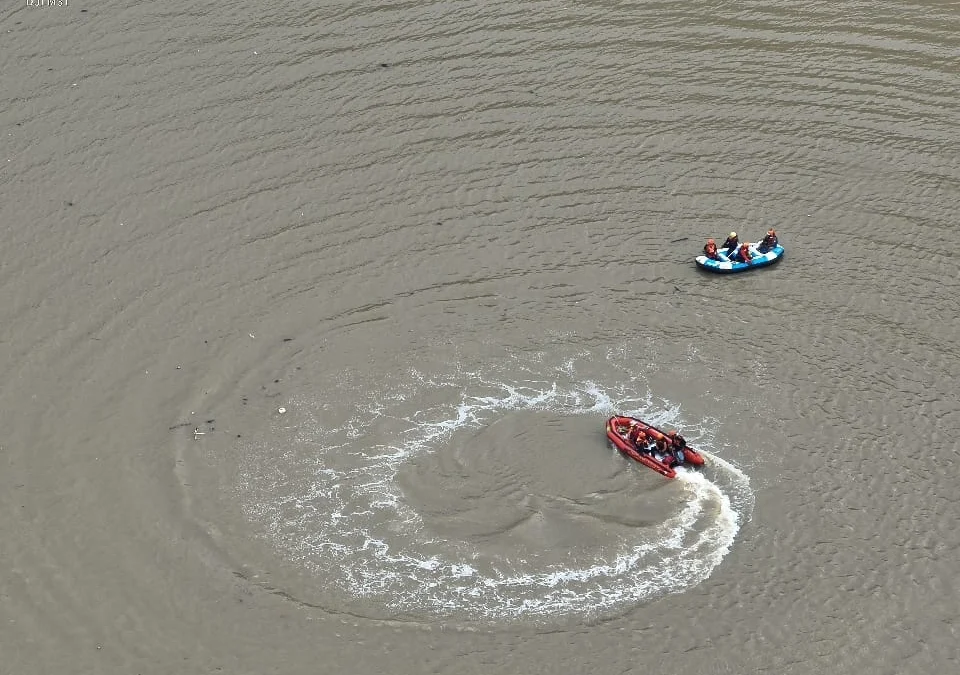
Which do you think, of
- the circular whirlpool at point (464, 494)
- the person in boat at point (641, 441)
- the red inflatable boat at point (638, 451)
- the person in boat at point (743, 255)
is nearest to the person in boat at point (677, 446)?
the red inflatable boat at point (638, 451)

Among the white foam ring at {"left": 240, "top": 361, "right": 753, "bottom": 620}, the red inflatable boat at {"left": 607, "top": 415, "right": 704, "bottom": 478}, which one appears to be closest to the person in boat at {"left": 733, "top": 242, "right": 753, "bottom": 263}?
the white foam ring at {"left": 240, "top": 361, "right": 753, "bottom": 620}

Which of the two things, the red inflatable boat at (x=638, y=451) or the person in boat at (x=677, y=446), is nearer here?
the red inflatable boat at (x=638, y=451)

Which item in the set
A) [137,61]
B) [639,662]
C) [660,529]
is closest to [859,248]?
[660,529]

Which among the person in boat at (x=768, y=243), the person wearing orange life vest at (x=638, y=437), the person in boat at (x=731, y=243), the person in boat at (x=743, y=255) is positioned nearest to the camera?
the person wearing orange life vest at (x=638, y=437)

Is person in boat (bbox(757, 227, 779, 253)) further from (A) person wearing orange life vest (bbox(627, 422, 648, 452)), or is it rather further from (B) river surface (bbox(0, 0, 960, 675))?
(A) person wearing orange life vest (bbox(627, 422, 648, 452))

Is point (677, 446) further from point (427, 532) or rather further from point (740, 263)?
point (740, 263)

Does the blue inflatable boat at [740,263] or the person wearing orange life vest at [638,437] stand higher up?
the blue inflatable boat at [740,263]

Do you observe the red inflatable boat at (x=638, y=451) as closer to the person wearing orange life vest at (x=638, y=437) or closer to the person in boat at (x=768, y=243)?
the person wearing orange life vest at (x=638, y=437)
